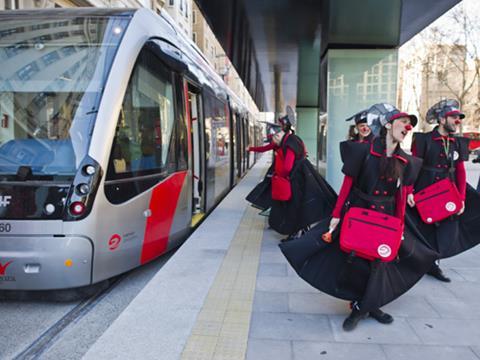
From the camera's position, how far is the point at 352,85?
970 centimetres

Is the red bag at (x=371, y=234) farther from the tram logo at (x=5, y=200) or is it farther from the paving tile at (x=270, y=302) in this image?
the tram logo at (x=5, y=200)

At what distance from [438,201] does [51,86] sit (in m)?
4.17

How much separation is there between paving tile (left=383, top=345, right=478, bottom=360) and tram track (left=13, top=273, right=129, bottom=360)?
2.71 m

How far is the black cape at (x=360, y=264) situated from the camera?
3398mm

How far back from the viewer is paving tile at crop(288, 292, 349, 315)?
3.88m

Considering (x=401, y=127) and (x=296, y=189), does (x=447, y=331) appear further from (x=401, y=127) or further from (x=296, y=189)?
(x=296, y=189)

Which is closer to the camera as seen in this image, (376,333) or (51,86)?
(376,333)

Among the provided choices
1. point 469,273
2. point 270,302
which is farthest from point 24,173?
point 469,273

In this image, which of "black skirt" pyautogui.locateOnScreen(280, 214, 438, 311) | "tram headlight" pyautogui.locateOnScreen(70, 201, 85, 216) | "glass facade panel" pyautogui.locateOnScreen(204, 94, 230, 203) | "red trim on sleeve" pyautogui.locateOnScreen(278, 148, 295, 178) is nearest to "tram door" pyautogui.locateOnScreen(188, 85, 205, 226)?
"glass facade panel" pyautogui.locateOnScreen(204, 94, 230, 203)

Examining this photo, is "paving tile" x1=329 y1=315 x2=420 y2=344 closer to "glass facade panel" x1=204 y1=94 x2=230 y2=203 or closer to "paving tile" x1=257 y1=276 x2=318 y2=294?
"paving tile" x1=257 y1=276 x2=318 y2=294

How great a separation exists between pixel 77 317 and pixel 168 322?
1.19m

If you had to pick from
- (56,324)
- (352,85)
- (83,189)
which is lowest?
(56,324)

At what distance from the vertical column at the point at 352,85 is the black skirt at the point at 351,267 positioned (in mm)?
6287

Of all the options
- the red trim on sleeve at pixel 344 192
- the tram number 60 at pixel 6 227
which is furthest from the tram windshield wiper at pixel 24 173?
the red trim on sleeve at pixel 344 192
